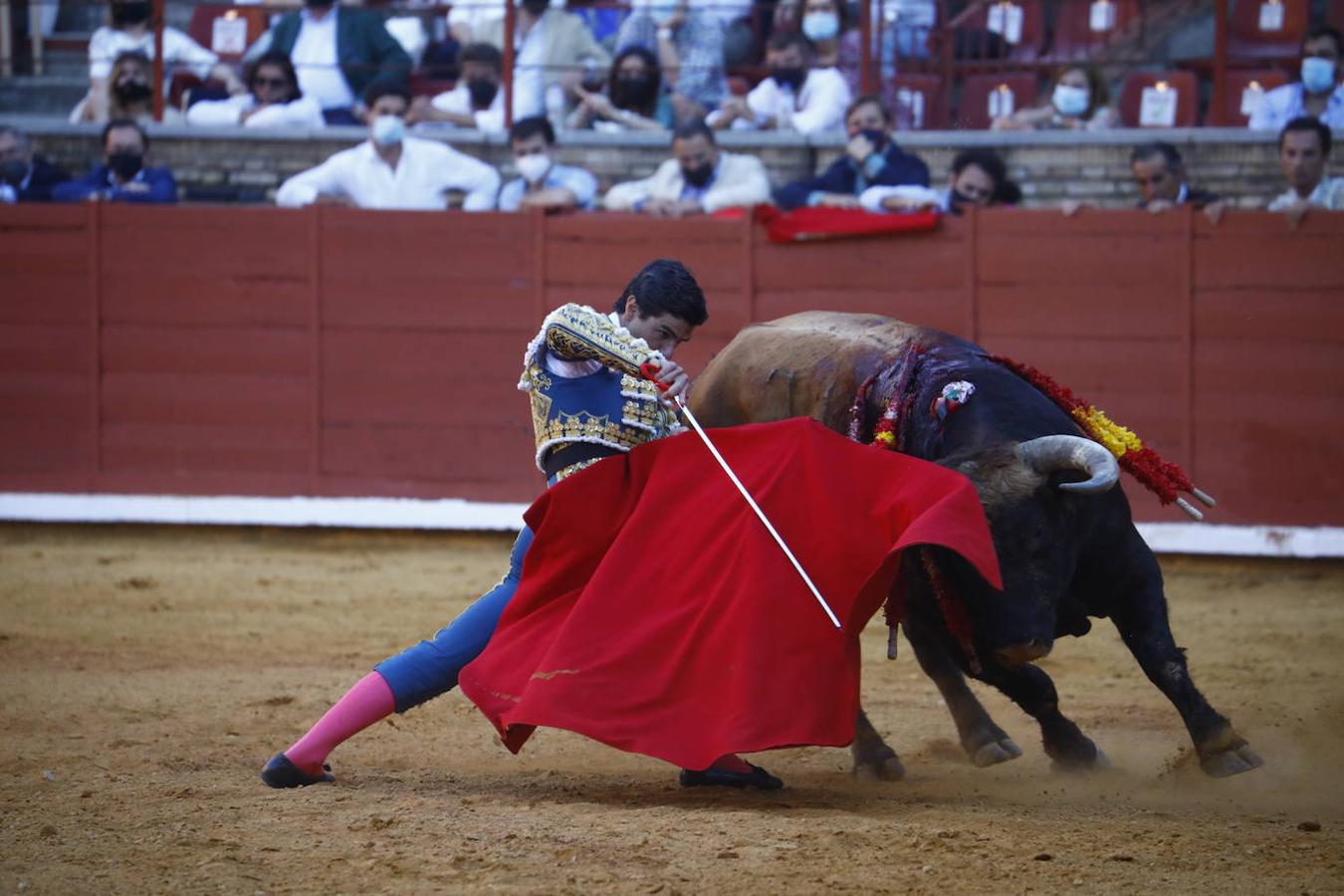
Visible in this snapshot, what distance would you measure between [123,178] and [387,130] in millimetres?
1264

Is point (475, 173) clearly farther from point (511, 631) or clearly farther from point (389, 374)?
point (511, 631)

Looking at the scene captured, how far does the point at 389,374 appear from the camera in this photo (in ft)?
25.2

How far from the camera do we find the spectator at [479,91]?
340 inches

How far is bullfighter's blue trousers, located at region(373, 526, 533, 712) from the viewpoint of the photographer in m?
3.38

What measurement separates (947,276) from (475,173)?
2.24m

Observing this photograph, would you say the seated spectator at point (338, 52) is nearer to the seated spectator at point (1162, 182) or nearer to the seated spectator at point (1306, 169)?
the seated spectator at point (1162, 182)

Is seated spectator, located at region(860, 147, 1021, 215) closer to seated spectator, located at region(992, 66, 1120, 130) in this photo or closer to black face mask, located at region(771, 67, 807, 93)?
seated spectator, located at region(992, 66, 1120, 130)

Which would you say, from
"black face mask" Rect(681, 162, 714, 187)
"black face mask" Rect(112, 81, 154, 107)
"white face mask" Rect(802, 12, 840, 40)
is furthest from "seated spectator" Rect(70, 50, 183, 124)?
"white face mask" Rect(802, 12, 840, 40)

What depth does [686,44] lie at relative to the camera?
8.55 meters

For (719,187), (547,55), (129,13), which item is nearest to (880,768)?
(719,187)

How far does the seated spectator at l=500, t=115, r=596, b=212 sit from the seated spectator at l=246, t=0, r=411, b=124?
1316mm

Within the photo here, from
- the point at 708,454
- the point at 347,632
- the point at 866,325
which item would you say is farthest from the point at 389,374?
Result: the point at 708,454

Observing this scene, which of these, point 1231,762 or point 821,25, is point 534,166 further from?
point 1231,762

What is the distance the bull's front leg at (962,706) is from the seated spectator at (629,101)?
186 inches
